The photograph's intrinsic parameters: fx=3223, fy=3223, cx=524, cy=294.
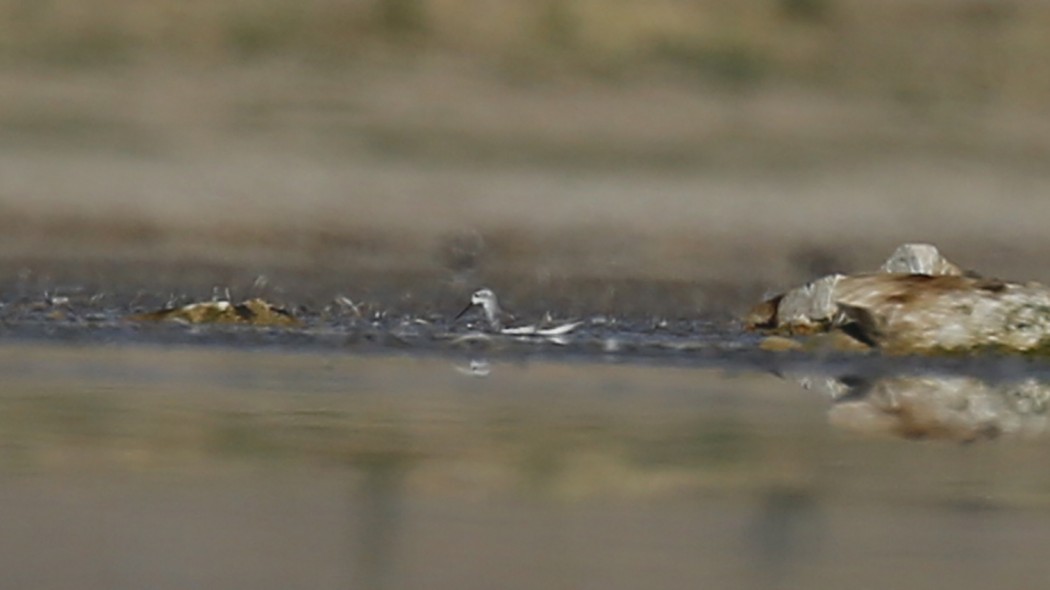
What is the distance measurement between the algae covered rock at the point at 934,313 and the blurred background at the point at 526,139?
1582 mm

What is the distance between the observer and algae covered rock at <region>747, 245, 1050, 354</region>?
32.2 feet

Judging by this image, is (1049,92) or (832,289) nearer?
(832,289)

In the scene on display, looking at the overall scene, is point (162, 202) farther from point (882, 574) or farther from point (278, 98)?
point (882, 574)

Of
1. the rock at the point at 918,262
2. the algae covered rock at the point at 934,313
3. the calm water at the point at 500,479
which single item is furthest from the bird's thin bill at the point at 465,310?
the calm water at the point at 500,479

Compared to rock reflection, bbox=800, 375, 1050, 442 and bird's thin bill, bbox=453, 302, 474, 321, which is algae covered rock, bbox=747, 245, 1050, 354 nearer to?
rock reflection, bbox=800, 375, 1050, 442

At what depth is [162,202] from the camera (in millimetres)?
12406

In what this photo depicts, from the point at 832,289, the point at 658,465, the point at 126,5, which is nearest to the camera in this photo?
the point at 658,465

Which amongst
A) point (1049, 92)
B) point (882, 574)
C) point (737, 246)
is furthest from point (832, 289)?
point (882, 574)

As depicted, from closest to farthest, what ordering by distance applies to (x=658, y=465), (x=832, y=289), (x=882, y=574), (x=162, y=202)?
1. (x=882, y=574)
2. (x=658, y=465)
3. (x=832, y=289)
4. (x=162, y=202)

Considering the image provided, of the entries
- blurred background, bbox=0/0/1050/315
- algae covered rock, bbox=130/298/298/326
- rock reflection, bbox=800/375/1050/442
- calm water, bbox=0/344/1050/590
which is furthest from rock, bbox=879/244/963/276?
algae covered rock, bbox=130/298/298/326

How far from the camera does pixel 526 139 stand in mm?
13180

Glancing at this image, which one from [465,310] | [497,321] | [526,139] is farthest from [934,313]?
[526,139]

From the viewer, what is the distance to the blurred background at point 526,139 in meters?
12.2

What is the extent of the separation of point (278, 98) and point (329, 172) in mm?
591
